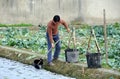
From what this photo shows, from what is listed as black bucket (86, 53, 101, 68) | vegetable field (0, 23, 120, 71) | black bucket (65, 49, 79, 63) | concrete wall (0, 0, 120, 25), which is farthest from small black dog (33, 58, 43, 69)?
concrete wall (0, 0, 120, 25)

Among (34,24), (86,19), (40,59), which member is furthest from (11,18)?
(40,59)

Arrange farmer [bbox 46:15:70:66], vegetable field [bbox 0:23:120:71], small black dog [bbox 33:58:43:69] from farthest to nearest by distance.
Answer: vegetable field [bbox 0:23:120:71] < small black dog [bbox 33:58:43:69] < farmer [bbox 46:15:70:66]

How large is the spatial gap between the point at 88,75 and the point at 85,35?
912 centimetres

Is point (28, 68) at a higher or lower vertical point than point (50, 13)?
lower

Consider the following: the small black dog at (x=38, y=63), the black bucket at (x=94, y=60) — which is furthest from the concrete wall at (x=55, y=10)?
the black bucket at (x=94, y=60)

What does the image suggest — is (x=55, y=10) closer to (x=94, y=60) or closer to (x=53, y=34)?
(x=53, y=34)

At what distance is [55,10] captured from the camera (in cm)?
2544

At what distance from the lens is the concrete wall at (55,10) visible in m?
25.1

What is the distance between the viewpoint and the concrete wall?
25078 mm

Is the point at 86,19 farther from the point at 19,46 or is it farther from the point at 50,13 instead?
the point at 19,46

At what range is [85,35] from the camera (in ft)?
68.0

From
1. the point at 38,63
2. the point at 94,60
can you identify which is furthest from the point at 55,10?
the point at 94,60

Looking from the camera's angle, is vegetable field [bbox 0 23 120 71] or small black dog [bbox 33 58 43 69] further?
vegetable field [bbox 0 23 120 71]

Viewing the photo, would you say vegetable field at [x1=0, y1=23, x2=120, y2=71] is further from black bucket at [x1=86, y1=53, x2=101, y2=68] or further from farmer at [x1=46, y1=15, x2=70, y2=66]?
farmer at [x1=46, y1=15, x2=70, y2=66]
